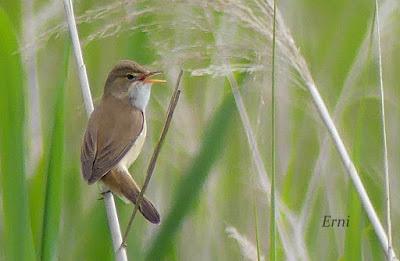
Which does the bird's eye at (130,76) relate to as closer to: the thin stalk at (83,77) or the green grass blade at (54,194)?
the thin stalk at (83,77)

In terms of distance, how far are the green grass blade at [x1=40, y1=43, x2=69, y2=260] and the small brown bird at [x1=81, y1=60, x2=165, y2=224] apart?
0.75ft

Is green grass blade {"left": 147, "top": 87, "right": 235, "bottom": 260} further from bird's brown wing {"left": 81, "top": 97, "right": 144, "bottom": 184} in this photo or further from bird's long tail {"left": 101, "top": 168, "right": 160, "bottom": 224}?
bird's brown wing {"left": 81, "top": 97, "right": 144, "bottom": 184}

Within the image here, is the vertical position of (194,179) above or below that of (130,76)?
below

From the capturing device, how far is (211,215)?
2.31 m

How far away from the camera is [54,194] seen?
174 cm

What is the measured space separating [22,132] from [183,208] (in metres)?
0.33

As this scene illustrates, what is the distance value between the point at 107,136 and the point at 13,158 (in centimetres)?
45

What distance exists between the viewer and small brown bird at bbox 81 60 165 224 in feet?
6.75

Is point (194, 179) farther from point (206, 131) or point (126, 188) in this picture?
point (126, 188)

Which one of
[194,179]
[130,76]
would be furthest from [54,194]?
[130,76]

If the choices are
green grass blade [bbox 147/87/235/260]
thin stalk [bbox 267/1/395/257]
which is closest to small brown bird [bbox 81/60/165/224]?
green grass blade [bbox 147/87/235/260]

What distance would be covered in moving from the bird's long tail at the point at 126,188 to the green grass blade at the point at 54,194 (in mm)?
229

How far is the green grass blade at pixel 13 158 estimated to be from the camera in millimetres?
1698

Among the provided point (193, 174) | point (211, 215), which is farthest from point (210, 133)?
point (211, 215)
